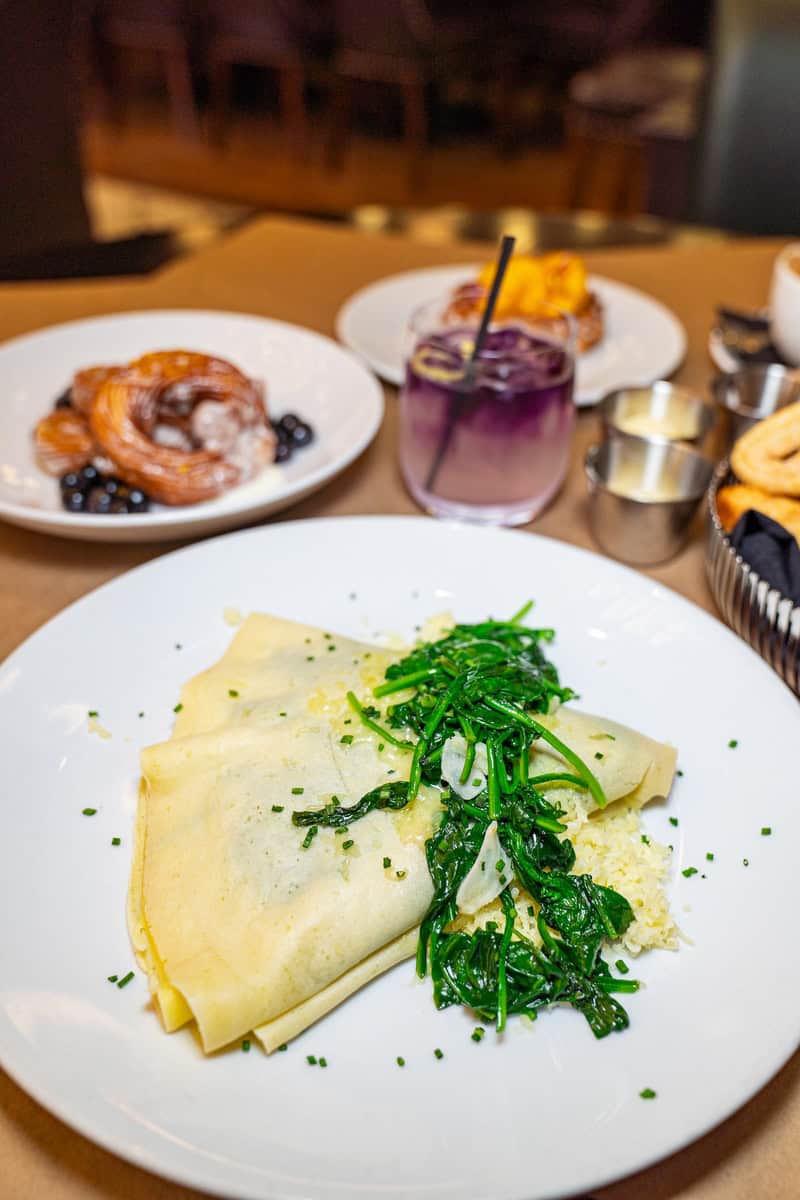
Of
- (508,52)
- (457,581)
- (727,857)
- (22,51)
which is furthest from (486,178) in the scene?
(727,857)

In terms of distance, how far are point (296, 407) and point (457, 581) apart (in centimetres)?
71

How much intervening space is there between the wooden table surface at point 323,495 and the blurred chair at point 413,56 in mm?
5594

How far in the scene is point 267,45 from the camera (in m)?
8.02

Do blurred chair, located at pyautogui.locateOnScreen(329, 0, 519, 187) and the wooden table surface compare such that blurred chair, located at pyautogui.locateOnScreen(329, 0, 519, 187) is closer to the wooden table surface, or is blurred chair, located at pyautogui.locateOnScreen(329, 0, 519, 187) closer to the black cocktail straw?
the wooden table surface

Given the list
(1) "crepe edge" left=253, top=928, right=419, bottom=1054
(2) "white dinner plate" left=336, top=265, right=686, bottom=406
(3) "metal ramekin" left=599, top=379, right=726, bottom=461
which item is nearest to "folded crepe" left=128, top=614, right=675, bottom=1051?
(1) "crepe edge" left=253, top=928, right=419, bottom=1054

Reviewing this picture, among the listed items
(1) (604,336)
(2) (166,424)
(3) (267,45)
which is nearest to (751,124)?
(1) (604,336)

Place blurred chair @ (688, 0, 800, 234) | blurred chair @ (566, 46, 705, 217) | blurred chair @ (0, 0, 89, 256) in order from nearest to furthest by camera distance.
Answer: blurred chair @ (688, 0, 800, 234) < blurred chair @ (0, 0, 89, 256) < blurred chair @ (566, 46, 705, 217)

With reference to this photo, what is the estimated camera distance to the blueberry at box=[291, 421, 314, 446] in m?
2.00

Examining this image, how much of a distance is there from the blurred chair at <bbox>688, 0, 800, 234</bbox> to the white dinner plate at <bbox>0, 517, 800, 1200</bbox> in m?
2.52

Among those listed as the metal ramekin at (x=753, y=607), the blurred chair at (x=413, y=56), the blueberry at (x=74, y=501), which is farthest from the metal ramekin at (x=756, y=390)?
the blurred chair at (x=413, y=56)

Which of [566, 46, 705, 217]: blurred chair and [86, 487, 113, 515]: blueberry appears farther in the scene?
[566, 46, 705, 217]: blurred chair

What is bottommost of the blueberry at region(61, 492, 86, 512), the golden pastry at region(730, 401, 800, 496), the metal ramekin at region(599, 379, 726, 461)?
the blueberry at region(61, 492, 86, 512)

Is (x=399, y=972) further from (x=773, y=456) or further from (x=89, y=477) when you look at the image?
(x=89, y=477)

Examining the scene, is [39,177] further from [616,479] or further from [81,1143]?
[81,1143]
